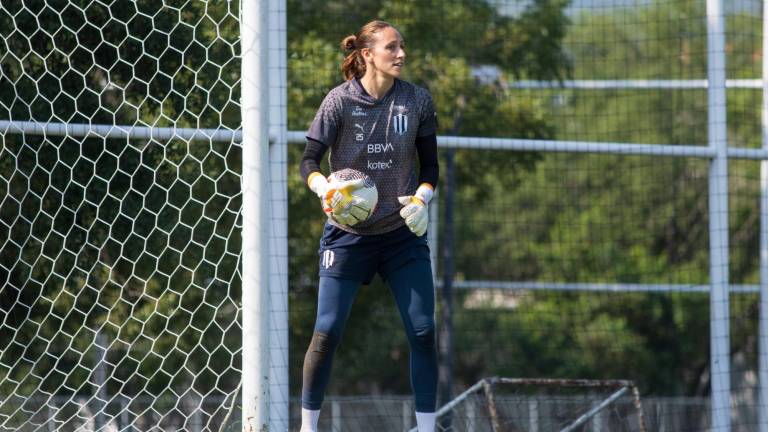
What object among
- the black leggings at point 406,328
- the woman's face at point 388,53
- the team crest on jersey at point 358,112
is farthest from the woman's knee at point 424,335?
the woman's face at point 388,53

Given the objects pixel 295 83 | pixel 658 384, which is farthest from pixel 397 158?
pixel 658 384

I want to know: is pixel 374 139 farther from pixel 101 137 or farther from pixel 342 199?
pixel 101 137

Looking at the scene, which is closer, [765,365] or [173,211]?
[173,211]

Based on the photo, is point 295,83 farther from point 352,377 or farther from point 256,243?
point 352,377

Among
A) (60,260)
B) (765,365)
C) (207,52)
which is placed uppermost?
(207,52)

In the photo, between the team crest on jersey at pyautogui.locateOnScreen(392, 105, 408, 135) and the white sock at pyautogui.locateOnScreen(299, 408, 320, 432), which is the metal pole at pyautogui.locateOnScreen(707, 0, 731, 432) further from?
the white sock at pyautogui.locateOnScreen(299, 408, 320, 432)

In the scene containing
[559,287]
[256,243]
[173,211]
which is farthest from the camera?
[559,287]

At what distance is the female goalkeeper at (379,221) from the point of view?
4.56 meters

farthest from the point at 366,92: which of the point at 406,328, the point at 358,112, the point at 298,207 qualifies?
the point at 298,207

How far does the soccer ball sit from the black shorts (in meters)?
0.16

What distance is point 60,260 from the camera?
584 cm

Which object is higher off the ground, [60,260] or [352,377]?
[60,260]

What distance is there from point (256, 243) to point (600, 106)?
14.5m

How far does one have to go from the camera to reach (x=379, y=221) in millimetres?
4609
